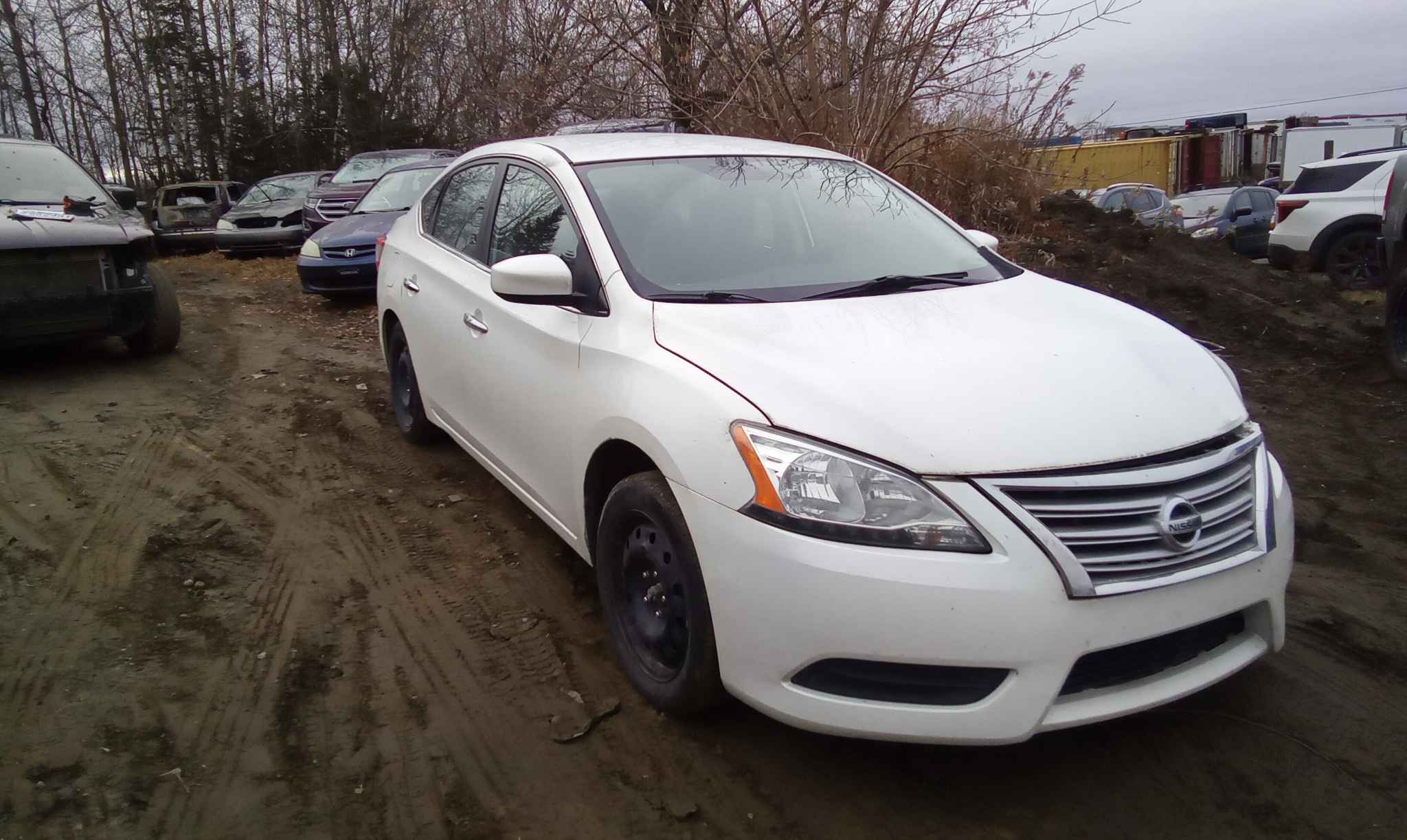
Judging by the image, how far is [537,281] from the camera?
3.34 metres

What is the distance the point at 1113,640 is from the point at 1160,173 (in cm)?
3034

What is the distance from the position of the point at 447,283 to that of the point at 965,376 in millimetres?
2709

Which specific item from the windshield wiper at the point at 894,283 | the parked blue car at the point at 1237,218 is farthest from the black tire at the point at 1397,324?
the parked blue car at the point at 1237,218

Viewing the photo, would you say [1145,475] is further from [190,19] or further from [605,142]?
[190,19]

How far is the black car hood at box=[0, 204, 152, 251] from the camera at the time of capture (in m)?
6.69

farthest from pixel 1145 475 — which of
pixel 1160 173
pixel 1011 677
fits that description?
pixel 1160 173

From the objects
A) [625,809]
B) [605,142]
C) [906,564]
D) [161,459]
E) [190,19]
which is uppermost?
[190,19]

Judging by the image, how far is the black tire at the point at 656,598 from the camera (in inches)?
108

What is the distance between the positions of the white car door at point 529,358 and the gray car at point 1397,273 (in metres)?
5.91

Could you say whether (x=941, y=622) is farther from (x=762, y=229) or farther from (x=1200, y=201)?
(x=1200, y=201)

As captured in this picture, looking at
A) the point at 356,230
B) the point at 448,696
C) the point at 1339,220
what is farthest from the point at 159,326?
the point at 1339,220

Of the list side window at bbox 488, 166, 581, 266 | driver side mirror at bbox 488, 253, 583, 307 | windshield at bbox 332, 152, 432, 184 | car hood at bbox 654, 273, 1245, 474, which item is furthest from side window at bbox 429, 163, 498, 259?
windshield at bbox 332, 152, 432, 184

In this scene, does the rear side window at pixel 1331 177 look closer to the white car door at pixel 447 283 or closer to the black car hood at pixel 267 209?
the white car door at pixel 447 283

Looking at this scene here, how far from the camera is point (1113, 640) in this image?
2379mm
